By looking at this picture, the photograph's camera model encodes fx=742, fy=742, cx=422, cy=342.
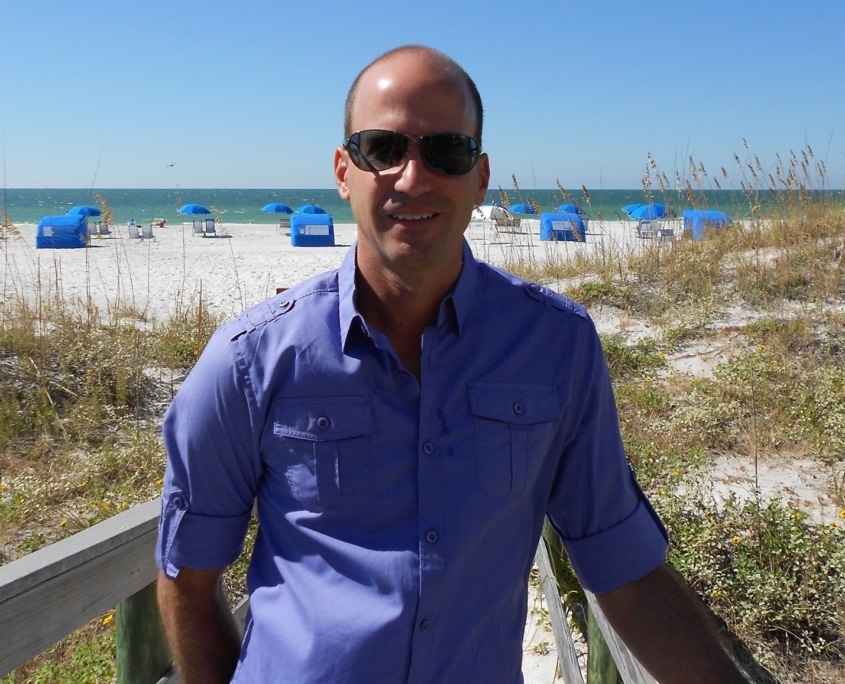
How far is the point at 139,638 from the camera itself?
74.6 inches

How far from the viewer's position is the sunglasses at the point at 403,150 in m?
1.39

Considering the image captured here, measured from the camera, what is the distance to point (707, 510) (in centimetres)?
324

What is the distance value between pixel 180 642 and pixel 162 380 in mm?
4885

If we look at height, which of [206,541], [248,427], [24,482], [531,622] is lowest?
[531,622]

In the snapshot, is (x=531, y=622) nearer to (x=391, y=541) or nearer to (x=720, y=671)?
(x=720, y=671)

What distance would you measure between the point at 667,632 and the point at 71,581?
3.98 ft

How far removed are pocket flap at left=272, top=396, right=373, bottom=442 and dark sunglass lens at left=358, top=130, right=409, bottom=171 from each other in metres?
0.45

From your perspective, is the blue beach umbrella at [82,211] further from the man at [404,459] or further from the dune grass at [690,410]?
A: the man at [404,459]

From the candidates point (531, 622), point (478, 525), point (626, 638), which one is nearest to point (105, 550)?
point (478, 525)

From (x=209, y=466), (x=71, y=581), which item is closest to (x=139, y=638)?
(x=71, y=581)

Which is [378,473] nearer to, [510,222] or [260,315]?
[260,315]

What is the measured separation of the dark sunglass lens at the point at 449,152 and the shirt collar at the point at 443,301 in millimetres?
182

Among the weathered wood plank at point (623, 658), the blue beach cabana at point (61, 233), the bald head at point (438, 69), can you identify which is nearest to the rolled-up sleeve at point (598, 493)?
the weathered wood plank at point (623, 658)

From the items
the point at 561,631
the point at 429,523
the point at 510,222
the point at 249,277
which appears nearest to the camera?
the point at 429,523
